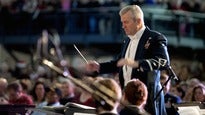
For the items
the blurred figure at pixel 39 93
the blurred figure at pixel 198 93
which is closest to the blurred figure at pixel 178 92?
the blurred figure at pixel 198 93

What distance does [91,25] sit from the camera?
22.6 metres

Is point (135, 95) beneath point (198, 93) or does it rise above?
beneath

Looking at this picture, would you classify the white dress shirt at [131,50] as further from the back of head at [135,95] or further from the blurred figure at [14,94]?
the blurred figure at [14,94]

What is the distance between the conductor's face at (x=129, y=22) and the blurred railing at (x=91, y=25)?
12567 mm

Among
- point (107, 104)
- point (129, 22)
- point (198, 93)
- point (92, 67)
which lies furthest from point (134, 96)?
point (198, 93)

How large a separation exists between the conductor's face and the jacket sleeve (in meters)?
0.22

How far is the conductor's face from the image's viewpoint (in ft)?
26.2

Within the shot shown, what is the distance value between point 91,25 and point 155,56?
14681 millimetres

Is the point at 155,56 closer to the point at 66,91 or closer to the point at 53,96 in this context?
the point at 53,96

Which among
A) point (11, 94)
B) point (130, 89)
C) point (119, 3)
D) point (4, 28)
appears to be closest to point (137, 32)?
point (130, 89)

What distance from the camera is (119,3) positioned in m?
21.8

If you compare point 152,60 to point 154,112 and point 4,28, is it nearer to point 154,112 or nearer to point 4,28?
point 154,112

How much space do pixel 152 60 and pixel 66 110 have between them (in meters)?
1.06

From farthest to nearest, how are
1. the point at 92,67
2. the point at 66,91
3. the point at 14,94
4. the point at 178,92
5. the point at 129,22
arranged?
the point at 66,91, the point at 178,92, the point at 14,94, the point at 129,22, the point at 92,67
